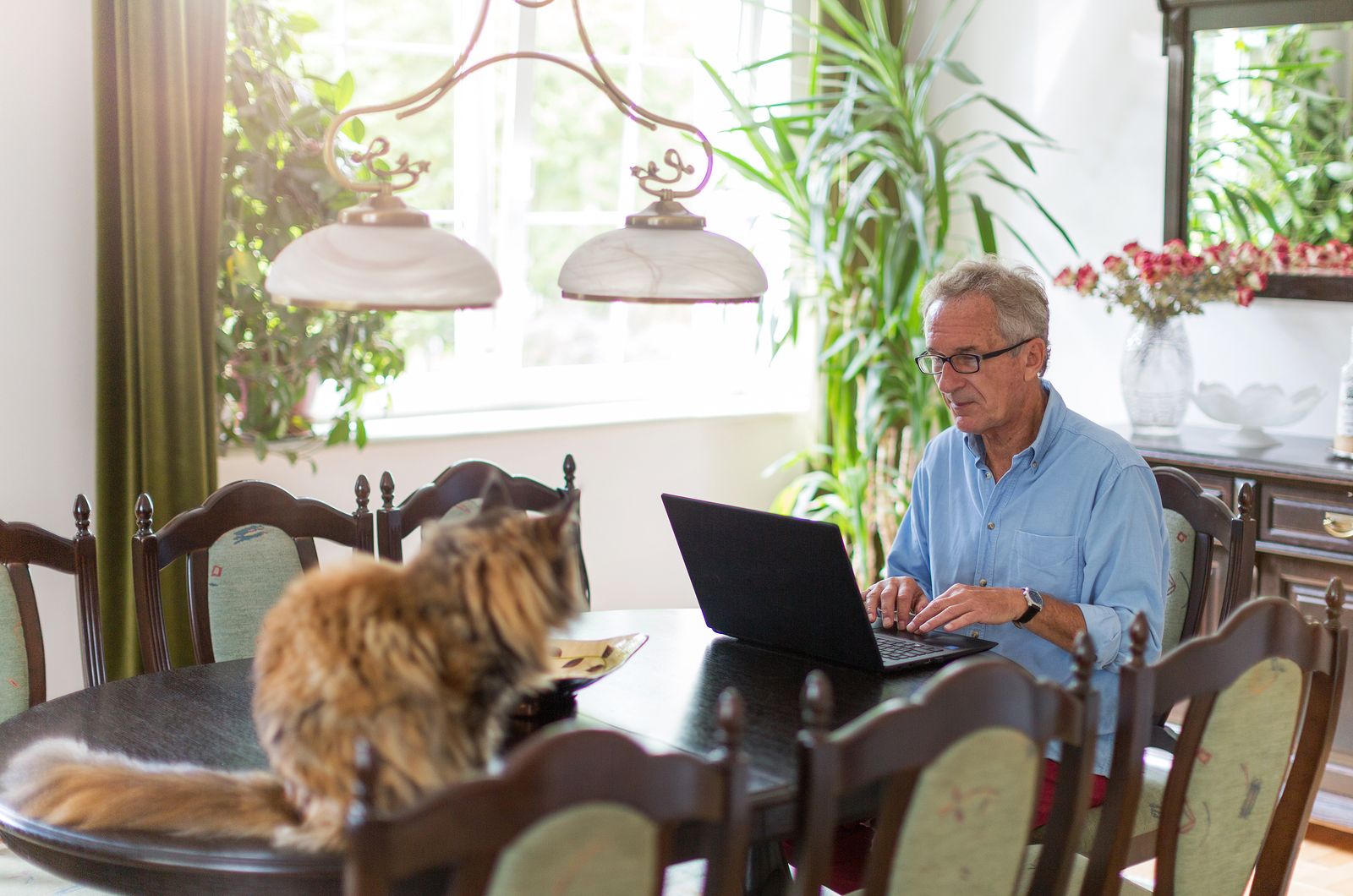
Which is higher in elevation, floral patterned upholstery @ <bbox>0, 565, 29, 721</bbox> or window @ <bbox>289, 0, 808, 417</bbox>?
window @ <bbox>289, 0, 808, 417</bbox>

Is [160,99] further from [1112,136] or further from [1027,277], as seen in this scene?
[1112,136]

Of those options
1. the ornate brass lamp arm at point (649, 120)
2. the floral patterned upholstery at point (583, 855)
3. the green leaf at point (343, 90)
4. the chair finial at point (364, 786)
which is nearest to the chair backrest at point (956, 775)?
the floral patterned upholstery at point (583, 855)

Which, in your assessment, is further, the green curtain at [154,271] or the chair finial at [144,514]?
the green curtain at [154,271]

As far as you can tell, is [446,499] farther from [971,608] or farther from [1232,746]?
[1232,746]

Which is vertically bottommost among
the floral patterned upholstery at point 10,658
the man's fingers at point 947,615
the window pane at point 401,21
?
the floral patterned upholstery at point 10,658

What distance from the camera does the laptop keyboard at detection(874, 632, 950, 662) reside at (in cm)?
198

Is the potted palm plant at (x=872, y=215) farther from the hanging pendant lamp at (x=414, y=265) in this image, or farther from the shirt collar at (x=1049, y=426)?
the hanging pendant lamp at (x=414, y=265)

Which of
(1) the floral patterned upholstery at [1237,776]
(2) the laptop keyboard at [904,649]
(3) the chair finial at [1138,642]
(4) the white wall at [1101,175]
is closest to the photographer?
(3) the chair finial at [1138,642]

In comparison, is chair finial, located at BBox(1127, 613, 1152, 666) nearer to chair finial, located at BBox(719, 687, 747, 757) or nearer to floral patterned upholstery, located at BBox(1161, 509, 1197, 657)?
chair finial, located at BBox(719, 687, 747, 757)

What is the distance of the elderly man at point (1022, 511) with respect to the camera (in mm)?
2061

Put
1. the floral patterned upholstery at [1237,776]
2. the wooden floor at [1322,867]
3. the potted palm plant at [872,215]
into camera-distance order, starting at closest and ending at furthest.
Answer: the floral patterned upholstery at [1237,776]
the wooden floor at [1322,867]
the potted palm plant at [872,215]

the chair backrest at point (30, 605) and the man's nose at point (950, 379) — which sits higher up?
the man's nose at point (950, 379)

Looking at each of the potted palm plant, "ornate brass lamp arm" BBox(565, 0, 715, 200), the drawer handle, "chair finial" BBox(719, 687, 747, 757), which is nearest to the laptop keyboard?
"ornate brass lamp arm" BBox(565, 0, 715, 200)

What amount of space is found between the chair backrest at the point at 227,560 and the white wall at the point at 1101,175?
2491mm
